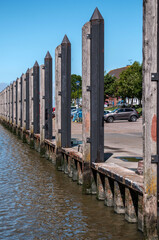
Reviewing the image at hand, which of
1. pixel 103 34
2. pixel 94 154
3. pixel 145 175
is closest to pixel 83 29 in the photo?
pixel 103 34

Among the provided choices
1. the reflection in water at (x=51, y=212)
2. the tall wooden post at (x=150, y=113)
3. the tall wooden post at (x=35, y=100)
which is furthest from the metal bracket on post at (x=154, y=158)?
the tall wooden post at (x=35, y=100)

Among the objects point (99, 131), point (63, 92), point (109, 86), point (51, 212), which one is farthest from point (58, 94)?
point (109, 86)

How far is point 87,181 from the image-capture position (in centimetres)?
1025

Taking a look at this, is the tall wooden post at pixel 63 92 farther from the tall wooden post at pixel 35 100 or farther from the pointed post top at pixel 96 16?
the tall wooden post at pixel 35 100

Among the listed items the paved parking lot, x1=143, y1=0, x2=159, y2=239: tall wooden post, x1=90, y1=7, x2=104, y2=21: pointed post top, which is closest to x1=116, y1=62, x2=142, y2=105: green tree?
the paved parking lot

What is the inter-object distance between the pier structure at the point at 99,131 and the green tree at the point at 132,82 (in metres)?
47.4

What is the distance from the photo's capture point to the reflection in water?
750 centimetres

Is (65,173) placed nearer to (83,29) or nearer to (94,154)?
(94,154)

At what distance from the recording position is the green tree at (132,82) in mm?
66625

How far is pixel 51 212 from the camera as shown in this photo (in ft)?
29.6

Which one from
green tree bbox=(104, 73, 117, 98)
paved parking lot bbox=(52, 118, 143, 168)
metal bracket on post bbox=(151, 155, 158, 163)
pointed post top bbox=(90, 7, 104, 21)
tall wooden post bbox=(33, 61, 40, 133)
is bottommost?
paved parking lot bbox=(52, 118, 143, 168)

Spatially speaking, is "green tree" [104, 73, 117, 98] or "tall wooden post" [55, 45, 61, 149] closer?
"tall wooden post" [55, 45, 61, 149]

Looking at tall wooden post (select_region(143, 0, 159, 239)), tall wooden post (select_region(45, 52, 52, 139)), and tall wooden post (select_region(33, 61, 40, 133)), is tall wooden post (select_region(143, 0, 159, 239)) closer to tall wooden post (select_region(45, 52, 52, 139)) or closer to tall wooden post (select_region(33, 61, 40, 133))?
tall wooden post (select_region(45, 52, 52, 139))

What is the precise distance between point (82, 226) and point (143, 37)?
3.74m
